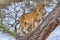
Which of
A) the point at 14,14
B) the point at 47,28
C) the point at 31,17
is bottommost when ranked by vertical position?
the point at 14,14

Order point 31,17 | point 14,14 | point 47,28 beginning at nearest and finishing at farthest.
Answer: point 47,28 → point 31,17 → point 14,14

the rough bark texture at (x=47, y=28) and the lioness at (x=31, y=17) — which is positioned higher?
the rough bark texture at (x=47, y=28)

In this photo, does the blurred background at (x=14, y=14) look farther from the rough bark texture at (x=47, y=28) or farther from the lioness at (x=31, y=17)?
the rough bark texture at (x=47, y=28)

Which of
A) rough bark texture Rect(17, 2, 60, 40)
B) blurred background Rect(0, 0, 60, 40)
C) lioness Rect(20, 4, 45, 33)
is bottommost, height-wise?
blurred background Rect(0, 0, 60, 40)

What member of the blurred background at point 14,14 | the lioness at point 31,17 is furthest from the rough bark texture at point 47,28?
the lioness at point 31,17

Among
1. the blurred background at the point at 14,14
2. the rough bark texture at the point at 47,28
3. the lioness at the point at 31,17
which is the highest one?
the rough bark texture at the point at 47,28

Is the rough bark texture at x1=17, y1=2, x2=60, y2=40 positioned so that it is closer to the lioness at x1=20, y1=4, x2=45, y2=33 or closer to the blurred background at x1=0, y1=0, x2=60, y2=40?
the blurred background at x1=0, y1=0, x2=60, y2=40

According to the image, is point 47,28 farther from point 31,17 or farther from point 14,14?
point 14,14

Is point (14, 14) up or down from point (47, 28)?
down

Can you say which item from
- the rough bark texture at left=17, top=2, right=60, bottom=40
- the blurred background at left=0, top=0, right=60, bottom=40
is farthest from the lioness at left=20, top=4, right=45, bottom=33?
the rough bark texture at left=17, top=2, right=60, bottom=40

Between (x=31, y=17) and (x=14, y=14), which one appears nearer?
(x=31, y=17)

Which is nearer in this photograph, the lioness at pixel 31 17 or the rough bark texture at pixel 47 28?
the rough bark texture at pixel 47 28

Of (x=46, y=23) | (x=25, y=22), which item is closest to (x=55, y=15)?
(x=46, y=23)

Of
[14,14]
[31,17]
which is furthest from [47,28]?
[14,14]
